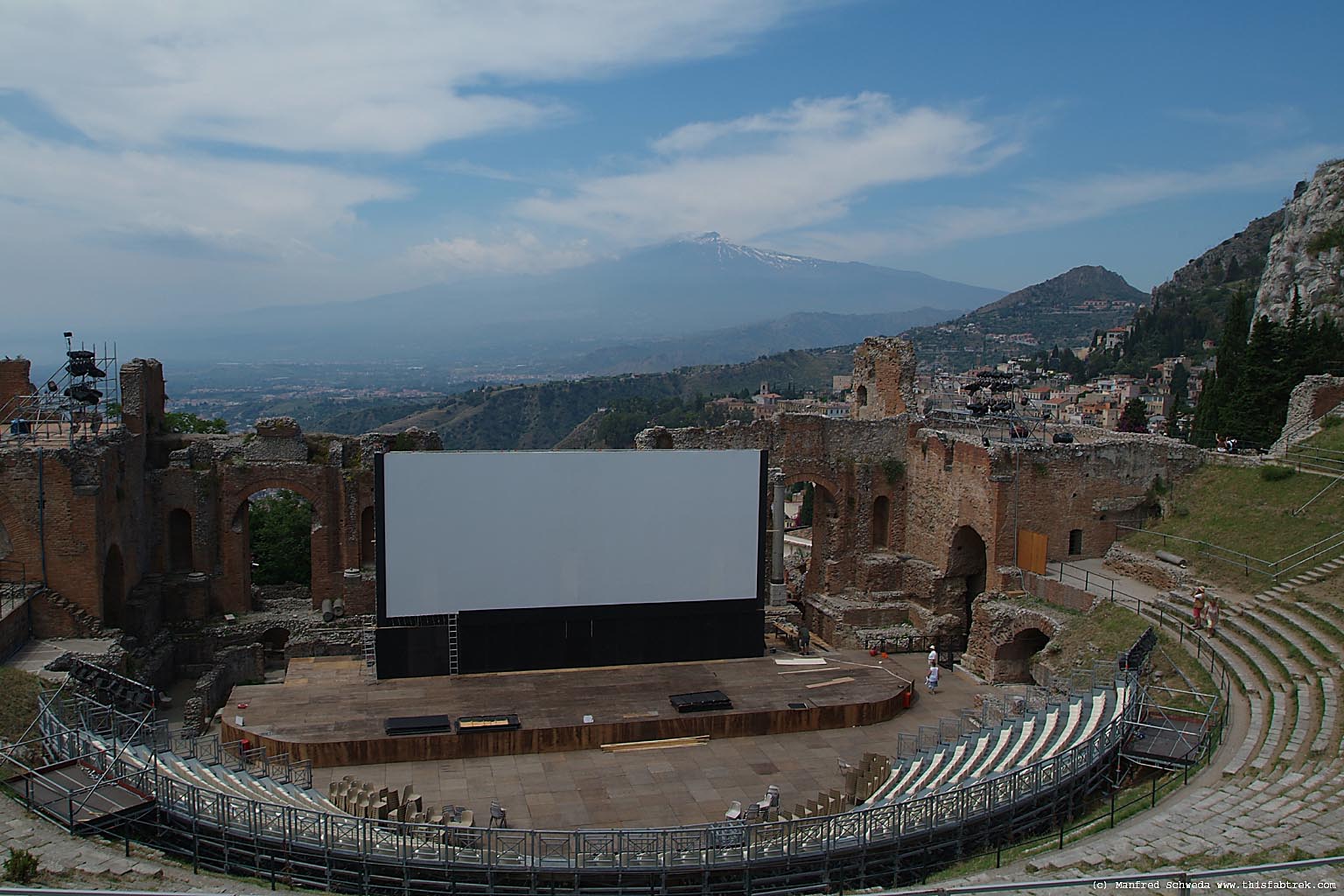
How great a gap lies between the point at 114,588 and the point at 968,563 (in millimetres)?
21814

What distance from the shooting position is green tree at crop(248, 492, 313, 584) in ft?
105

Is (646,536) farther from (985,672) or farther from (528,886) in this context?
(528,886)

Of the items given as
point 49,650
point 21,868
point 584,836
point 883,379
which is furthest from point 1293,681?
point 49,650

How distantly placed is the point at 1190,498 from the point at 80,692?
2508 cm

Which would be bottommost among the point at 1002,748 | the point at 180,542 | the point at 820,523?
the point at 1002,748

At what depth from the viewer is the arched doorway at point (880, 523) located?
1201 inches

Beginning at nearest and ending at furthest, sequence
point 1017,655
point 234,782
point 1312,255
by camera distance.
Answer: point 234,782
point 1017,655
point 1312,255

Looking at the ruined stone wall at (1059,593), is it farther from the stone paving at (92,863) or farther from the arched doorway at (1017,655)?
the stone paving at (92,863)

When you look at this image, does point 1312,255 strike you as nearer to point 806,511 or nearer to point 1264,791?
point 806,511

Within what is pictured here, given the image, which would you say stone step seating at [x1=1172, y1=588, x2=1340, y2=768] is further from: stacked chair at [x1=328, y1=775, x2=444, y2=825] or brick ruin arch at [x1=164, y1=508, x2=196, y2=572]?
brick ruin arch at [x1=164, y1=508, x2=196, y2=572]

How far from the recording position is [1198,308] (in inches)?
4136

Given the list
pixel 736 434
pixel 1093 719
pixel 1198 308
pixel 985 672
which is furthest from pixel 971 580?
pixel 1198 308

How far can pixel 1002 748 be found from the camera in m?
16.6

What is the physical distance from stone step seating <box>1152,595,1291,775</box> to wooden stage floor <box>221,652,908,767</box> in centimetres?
661
